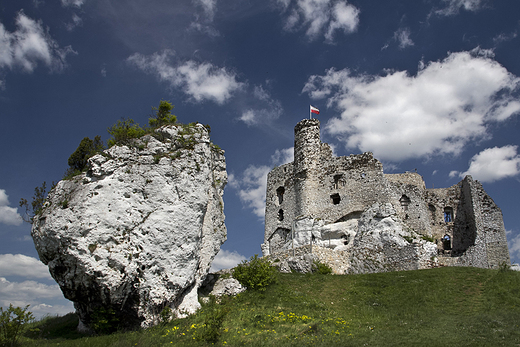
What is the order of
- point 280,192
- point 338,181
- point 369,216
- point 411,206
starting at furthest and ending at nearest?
1. point 280,192
2. point 338,181
3. point 411,206
4. point 369,216

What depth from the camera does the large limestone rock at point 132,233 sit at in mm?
14477

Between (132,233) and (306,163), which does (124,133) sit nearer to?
(132,233)

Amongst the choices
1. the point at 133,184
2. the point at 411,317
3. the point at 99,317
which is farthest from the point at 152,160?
the point at 411,317

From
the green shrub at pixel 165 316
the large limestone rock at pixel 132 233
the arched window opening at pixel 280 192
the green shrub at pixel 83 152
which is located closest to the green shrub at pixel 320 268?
the large limestone rock at pixel 132 233

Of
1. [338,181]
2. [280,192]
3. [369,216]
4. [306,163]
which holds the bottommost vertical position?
[369,216]

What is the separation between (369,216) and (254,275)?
13.6 metres

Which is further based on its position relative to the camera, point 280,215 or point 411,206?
point 280,215

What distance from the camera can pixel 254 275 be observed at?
60.6 feet

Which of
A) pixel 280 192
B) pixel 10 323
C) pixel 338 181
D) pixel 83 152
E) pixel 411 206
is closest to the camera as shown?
pixel 10 323

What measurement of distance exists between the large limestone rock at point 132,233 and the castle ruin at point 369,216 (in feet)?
34.0

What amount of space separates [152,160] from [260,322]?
8.51m

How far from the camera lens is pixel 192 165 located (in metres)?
17.7

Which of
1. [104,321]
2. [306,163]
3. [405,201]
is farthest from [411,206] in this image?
[104,321]

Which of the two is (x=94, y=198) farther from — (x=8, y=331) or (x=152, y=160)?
(x=8, y=331)
